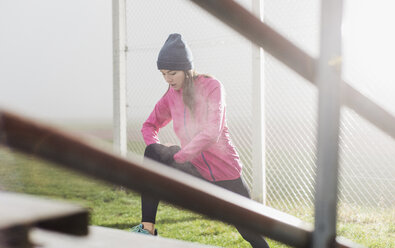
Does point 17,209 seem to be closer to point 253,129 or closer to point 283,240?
point 283,240

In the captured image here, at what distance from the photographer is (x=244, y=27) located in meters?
0.91

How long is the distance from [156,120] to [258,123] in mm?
1818

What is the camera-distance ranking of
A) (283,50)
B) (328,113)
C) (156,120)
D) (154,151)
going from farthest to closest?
(156,120) < (154,151) < (283,50) < (328,113)

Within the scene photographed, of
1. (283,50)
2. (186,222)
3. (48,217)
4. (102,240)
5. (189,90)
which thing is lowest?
(186,222)

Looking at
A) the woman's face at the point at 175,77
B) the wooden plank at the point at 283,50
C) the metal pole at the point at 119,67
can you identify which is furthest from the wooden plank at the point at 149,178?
the metal pole at the point at 119,67

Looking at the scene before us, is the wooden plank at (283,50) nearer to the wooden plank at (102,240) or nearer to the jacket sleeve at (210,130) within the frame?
the wooden plank at (102,240)

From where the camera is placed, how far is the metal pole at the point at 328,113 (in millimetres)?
802

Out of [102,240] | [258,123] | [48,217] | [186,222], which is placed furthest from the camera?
[258,123]

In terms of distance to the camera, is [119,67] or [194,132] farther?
[119,67]

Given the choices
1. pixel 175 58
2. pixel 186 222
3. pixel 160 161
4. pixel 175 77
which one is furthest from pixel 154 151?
pixel 186 222

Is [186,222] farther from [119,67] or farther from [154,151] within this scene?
[119,67]

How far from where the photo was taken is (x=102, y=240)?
1488mm

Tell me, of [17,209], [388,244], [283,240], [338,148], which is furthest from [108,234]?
[388,244]

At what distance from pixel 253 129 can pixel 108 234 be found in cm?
332
